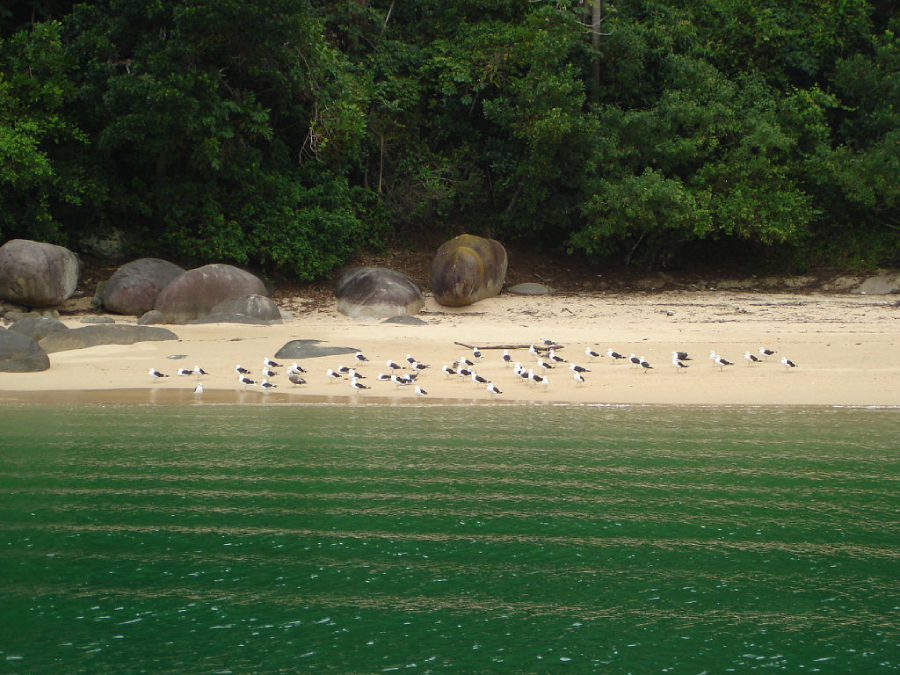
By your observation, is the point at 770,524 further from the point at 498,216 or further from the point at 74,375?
the point at 498,216

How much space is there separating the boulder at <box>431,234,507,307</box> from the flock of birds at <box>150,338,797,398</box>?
5634mm

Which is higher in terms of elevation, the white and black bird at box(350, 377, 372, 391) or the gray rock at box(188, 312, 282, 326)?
the gray rock at box(188, 312, 282, 326)

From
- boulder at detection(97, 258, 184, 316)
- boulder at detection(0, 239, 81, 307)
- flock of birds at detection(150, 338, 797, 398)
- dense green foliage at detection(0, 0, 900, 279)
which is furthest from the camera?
dense green foliage at detection(0, 0, 900, 279)

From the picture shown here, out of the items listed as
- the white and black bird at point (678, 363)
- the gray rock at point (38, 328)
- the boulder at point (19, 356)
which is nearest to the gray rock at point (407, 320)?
the white and black bird at point (678, 363)

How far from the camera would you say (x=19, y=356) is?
50.3 feet

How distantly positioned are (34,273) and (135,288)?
2.17 metres

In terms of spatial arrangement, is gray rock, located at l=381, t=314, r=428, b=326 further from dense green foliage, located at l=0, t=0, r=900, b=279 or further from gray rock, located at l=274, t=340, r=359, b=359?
dense green foliage, located at l=0, t=0, r=900, b=279

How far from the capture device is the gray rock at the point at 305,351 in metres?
16.2

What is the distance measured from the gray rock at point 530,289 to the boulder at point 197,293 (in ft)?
23.3

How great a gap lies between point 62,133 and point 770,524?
19823 millimetres

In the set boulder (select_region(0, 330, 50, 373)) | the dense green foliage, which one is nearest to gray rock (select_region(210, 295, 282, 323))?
the dense green foliage

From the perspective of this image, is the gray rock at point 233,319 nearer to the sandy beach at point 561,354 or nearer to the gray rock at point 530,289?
the sandy beach at point 561,354

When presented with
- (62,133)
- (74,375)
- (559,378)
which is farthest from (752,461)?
(62,133)

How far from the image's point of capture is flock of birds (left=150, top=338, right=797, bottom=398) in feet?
47.6
